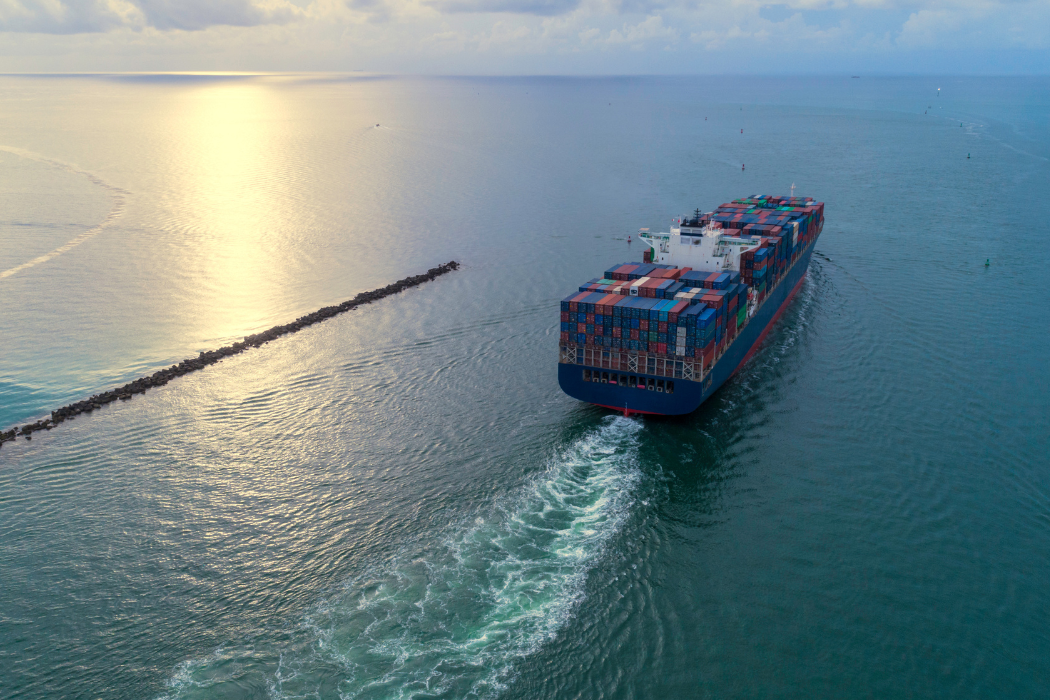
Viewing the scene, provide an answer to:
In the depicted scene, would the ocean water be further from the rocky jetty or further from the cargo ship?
the cargo ship

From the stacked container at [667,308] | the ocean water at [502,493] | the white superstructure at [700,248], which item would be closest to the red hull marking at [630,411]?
the ocean water at [502,493]

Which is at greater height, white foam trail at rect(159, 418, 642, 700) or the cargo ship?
the cargo ship

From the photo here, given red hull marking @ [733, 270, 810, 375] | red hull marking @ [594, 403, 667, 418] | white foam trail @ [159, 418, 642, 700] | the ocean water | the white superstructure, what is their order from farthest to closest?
the white superstructure, red hull marking @ [733, 270, 810, 375], red hull marking @ [594, 403, 667, 418], the ocean water, white foam trail @ [159, 418, 642, 700]

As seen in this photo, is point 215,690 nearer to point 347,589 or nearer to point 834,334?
point 347,589

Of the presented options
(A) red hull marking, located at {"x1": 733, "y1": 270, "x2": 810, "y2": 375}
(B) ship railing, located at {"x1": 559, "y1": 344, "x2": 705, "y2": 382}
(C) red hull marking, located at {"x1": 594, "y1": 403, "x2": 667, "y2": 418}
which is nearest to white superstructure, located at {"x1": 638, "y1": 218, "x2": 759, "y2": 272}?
(A) red hull marking, located at {"x1": 733, "y1": 270, "x2": 810, "y2": 375}

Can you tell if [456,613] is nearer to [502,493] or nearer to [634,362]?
[502,493]

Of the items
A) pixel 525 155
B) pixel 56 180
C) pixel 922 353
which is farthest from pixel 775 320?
pixel 56 180

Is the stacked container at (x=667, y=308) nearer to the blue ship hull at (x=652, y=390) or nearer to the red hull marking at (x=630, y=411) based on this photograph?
the blue ship hull at (x=652, y=390)
